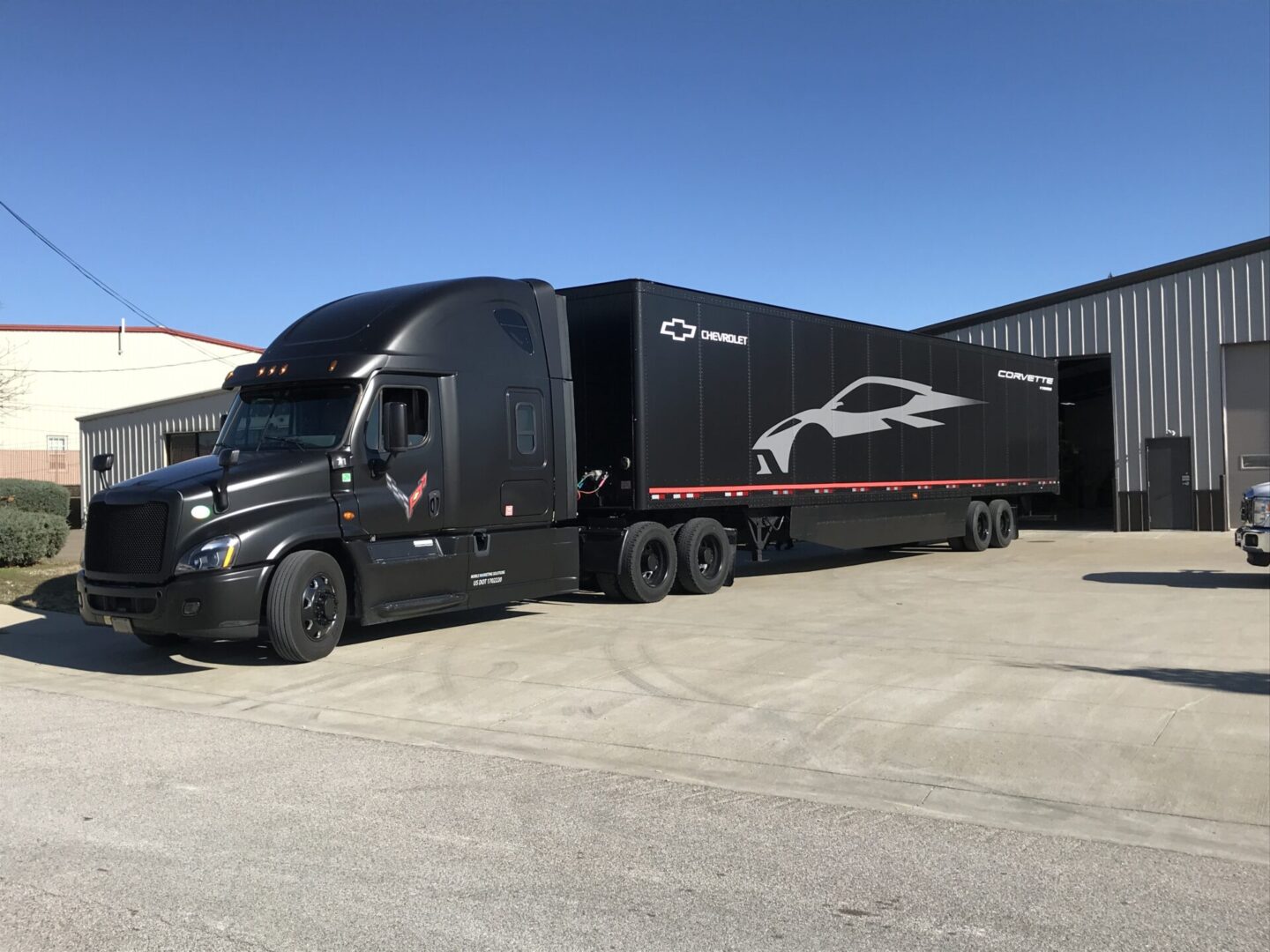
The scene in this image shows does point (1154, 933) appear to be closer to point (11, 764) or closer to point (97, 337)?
point (11, 764)

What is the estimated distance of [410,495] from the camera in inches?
418

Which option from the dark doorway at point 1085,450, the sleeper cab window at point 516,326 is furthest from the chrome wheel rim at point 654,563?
the dark doorway at point 1085,450

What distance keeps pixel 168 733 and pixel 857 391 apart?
1214 cm

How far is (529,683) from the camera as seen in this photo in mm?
8859

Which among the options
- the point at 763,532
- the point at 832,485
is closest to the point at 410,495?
the point at 763,532

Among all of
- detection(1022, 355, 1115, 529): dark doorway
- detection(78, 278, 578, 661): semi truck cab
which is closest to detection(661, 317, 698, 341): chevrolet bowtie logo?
detection(78, 278, 578, 661): semi truck cab

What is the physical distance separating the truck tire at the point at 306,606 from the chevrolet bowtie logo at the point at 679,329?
5.36 meters

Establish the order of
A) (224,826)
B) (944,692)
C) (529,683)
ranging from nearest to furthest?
1. (224,826)
2. (944,692)
3. (529,683)

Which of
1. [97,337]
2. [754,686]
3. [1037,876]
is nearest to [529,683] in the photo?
[754,686]

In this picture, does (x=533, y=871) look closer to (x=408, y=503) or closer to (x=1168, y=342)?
(x=408, y=503)

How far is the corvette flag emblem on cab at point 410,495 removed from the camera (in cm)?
1044

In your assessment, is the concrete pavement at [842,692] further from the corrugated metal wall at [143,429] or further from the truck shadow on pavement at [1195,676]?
the corrugated metal wall at [143,429]

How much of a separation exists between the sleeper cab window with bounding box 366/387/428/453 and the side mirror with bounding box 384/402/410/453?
0.07 meters

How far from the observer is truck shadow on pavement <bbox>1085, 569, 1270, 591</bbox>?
587 inches
